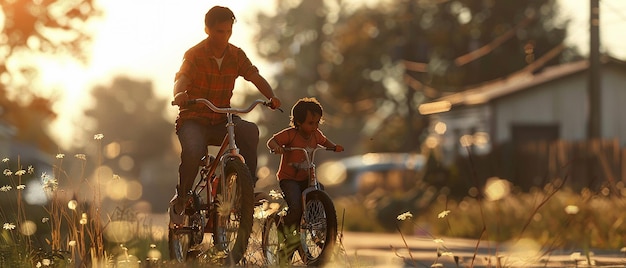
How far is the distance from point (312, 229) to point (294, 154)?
595 mm

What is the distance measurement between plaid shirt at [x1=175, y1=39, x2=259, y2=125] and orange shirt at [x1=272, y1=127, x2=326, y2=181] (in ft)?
1.60

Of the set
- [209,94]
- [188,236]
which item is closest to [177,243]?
[188,236]

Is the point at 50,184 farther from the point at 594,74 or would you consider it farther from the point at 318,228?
the point at 594,74

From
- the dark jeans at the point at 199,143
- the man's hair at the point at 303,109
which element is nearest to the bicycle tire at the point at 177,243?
the dark jeans at the point at 199,143

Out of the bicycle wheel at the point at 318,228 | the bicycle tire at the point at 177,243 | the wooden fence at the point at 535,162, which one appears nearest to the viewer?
the bicycle wheel at the point at 318,228

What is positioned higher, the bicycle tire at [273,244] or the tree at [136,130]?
the bicycle tire at [273,244]

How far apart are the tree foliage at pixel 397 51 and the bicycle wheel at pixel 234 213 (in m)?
57.4

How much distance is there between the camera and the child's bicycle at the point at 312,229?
10.5 metres

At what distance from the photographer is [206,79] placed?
10.8 m

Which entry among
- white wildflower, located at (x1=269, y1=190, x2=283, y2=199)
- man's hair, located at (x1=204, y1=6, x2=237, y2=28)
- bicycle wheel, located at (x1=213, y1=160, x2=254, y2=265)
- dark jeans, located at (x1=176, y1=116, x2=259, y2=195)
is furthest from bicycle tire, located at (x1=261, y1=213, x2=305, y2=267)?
man's hair, located at (x1=204, y1=6, x2=237, y2=28)

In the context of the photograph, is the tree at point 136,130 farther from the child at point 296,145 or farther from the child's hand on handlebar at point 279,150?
the child's hand on handlebar at point 279,150

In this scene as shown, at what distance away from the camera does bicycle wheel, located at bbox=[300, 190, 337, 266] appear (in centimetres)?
1051

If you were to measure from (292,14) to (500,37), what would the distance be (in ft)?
34.7

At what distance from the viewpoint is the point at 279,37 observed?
74.6m
